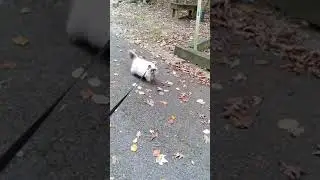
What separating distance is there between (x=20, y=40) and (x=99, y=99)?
953 millimetres

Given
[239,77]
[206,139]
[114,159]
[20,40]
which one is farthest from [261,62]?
[20,40]

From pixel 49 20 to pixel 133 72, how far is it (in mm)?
1021

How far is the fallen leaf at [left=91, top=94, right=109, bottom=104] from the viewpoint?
236 cm

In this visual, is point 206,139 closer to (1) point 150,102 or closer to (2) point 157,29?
(1) point 150,102

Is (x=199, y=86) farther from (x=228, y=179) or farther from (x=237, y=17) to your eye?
(x=237, y=17)

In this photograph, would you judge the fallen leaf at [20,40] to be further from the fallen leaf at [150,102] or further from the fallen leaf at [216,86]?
the fallen leaf at [216,86]

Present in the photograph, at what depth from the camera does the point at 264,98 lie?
2.62m

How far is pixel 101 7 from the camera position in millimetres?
2768

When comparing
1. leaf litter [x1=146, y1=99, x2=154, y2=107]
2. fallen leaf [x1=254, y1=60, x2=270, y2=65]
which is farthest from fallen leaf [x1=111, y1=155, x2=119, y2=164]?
fallen leaf [x1=254, y1=60, x2=270, y2=65]

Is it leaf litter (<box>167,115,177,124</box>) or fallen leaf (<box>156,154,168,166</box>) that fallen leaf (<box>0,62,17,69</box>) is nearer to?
leaf litter (<box>167,115,177,124</box>)

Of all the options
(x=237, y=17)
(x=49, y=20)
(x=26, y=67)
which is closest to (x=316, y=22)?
(x=237, y=17)

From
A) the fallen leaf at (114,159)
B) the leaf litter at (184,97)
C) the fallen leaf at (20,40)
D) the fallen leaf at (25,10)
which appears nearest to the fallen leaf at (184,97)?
the leaf litter at (184,97)

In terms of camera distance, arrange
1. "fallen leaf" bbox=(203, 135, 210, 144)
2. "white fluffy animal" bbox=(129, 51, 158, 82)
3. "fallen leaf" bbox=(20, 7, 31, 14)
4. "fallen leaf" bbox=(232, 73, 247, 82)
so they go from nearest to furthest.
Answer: "fallen leaf" bbox=(203, 135, 210, 144)
"white fluffy animal" bbox=(129, 51, 158, 82)
"fallen leaf" bbox=(232, 73, 247, 82)
"fallen leaf" bbox=(20, 7, 31, 14)

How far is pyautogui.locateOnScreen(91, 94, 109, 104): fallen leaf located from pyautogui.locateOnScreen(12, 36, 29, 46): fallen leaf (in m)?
0.83
